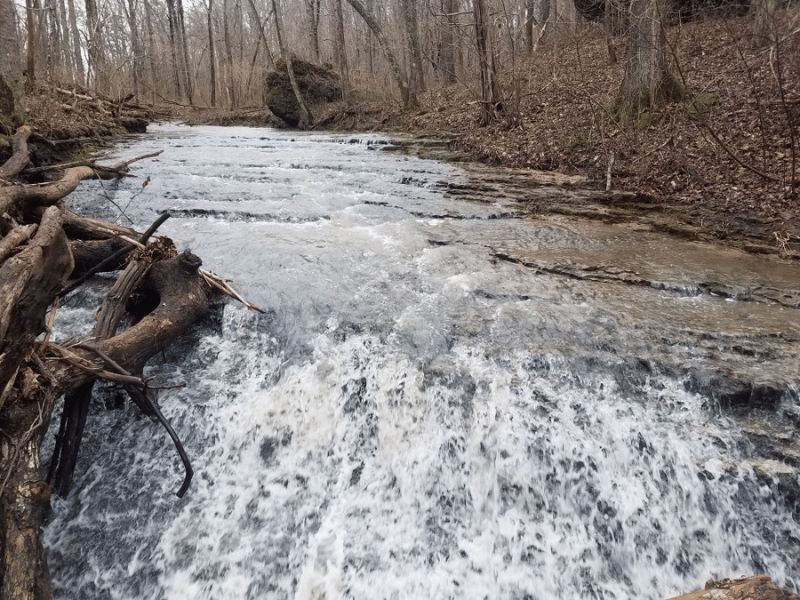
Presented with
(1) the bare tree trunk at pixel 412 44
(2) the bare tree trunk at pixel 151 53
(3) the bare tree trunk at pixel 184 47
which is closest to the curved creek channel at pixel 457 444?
(1) the bare tree trunk at pixel 412 44

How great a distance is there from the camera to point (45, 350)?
2.68 m

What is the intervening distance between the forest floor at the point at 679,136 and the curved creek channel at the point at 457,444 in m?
1.52

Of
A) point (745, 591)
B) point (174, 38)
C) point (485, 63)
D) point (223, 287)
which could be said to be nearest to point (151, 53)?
point (174, 38)

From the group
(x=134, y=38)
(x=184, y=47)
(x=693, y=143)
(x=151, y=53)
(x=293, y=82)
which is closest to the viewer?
(x=693, y=143)

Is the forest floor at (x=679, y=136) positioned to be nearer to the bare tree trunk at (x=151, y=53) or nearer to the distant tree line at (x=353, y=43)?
the distant tree line at (x=353, y=43)

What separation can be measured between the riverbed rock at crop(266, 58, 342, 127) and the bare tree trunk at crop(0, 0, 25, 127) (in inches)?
615

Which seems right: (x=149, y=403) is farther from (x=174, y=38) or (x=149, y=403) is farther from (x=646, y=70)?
(x=174, y=38)

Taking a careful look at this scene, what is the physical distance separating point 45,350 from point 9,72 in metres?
8.05

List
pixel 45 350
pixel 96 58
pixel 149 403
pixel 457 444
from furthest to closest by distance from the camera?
1. pixel 96 58
2. pixel 457 444
3. pixel 149 403
4. pixel 45 350

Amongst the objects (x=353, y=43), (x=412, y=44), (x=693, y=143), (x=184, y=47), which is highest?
(x=184, y=47)

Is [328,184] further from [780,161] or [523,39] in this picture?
[523,39]

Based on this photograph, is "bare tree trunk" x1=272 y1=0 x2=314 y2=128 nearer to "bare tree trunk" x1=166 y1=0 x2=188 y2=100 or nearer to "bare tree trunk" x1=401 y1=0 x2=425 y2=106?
"bare tree trunk" x1=401 y1=0 x2=425 y2=106

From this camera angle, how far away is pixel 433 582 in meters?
2.91

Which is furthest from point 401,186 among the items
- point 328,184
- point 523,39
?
point 523,39
